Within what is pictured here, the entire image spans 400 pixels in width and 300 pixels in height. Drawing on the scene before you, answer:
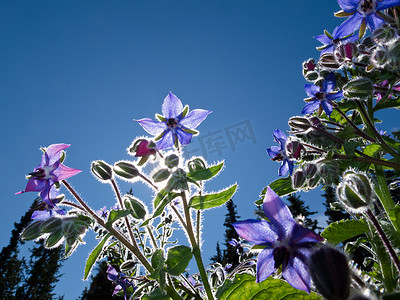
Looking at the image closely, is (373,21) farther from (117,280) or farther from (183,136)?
(117,280)

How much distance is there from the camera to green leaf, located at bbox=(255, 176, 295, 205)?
4.53 feet

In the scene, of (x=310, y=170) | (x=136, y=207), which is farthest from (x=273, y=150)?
(x=136, y=207)

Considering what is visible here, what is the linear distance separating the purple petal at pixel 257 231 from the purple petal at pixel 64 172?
72cm

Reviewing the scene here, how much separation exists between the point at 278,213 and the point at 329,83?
94 cm

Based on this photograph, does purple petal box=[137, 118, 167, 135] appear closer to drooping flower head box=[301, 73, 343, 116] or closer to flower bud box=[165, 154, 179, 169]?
flower bud box=[165, 154, 179, 169]

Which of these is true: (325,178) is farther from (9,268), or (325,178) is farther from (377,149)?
(9,268)

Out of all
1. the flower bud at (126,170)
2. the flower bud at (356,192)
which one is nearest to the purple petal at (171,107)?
the flower bud at (126,170)

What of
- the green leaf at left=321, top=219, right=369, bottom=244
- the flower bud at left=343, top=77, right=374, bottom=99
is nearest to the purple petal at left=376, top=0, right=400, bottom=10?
the flower bud at left=343, top=77, right=374, bottom=99

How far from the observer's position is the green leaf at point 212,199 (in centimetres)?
102

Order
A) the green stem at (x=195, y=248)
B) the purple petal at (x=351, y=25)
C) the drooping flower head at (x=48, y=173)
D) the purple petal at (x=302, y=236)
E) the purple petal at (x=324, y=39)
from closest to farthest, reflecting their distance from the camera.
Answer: the purple petal at (x=302, y=236), the green stem at (x=195, y=248), the drooping flower head at (x=48, y=173), the purple petal at (x=351, y=25), the purple petal at (x=324, y=39)

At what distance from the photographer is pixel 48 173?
124 cm

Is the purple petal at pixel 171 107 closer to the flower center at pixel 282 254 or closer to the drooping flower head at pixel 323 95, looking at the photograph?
the drooping flower head at pixel 323 95

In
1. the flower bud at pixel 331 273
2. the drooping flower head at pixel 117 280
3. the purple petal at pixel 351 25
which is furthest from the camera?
the drooping flower head at pixel 117 280

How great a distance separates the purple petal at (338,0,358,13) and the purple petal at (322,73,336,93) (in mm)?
291
